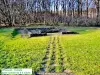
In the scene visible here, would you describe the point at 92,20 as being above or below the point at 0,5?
below

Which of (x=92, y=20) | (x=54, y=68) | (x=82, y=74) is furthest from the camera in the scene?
(x=92, y=20)

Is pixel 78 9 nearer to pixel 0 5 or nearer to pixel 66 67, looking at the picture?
pixel 0 5

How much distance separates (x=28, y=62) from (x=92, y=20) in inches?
766

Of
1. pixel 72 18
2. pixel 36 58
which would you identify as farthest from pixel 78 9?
pixel 36 58

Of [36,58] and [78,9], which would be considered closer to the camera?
[36,58]

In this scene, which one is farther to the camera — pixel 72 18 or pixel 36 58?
pixel 72 18


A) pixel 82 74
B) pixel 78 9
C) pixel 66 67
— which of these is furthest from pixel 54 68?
pixel 78 9

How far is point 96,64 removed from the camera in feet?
21.7

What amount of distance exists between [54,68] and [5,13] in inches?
854

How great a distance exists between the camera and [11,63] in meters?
6.73

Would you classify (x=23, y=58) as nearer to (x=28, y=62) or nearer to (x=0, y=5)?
(x=28, y=62)

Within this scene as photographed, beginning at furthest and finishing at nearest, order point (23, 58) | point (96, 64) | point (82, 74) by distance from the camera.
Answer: point (23, 58)
point (96, 64)
point (82, 74)

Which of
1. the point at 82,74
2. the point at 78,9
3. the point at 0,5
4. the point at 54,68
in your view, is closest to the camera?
the point at 82,74

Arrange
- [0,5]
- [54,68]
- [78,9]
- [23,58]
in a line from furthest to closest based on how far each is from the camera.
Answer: [78,9] < [0,5] < [23,58] < [54,68]
